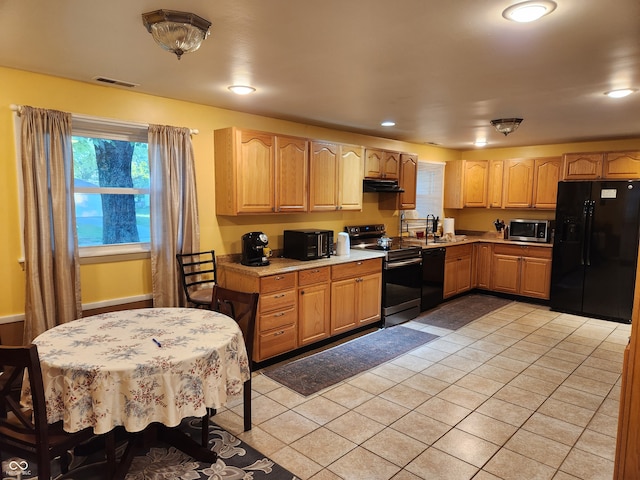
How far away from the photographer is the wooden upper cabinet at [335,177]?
4418 mm

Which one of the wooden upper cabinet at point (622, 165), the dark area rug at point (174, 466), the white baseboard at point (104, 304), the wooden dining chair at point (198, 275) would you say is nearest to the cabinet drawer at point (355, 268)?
the wooden dining chair at point (198, 275)

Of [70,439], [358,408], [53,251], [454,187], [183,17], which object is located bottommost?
A: [358,408]

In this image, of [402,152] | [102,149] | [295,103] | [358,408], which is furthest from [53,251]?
[402,152]

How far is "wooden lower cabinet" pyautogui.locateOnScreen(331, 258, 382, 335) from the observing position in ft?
14.0

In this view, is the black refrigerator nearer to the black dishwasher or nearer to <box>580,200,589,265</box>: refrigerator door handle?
<box>580,200,589,265</box>: refrigerator door handle

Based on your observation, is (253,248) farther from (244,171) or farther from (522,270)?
(522,270)

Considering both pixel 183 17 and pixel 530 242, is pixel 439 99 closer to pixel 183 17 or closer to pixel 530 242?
pixel 183 17

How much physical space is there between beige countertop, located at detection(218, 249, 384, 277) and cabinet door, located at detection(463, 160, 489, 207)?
2.85m

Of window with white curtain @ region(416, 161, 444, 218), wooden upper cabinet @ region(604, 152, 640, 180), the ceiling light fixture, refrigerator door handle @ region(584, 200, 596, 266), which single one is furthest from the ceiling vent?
wooden upper cabinet @ region(604, 152, 640, 180)

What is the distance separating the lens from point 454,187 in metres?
6.84

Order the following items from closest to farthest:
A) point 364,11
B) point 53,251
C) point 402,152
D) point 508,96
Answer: point 364,11
point 53,251
point 508,96
point 402,152

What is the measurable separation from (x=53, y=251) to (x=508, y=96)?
3714 mm

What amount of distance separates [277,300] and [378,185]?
226cm

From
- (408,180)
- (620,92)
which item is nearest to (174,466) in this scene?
(620,92)
